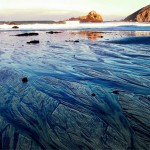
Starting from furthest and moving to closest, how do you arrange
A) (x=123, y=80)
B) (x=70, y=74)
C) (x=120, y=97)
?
(x=70, y=74)
(x=123, y=80)
(x=120, y=97)

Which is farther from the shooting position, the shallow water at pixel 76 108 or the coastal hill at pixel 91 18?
the coastal hill at pixel 91 18

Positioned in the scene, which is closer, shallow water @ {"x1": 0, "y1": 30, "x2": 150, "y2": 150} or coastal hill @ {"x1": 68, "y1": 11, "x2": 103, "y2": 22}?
shallow water @ {"x1": 0, "y1": 30, "x2": 150, "y2": 150}

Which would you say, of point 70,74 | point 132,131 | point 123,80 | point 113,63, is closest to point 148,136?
point 132,131

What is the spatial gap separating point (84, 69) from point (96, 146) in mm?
8742

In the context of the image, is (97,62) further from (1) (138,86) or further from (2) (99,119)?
(2) (99,119)

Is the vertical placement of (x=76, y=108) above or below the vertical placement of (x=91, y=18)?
below

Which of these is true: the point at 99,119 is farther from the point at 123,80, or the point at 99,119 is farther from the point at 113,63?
the point at 113,63

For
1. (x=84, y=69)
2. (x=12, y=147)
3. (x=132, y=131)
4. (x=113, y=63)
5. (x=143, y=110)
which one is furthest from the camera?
(x=113, y=63)

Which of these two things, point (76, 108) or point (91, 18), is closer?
point (76, 108)

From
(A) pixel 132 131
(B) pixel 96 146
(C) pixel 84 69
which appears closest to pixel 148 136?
(A) pixel 132 131

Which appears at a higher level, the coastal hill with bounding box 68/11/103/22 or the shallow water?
the coastal hill with bounding box 68/11/103/22

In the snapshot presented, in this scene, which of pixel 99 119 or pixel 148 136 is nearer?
pixel 148 136

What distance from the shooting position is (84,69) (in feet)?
50.0

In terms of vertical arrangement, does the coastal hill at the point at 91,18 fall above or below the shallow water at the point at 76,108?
above
